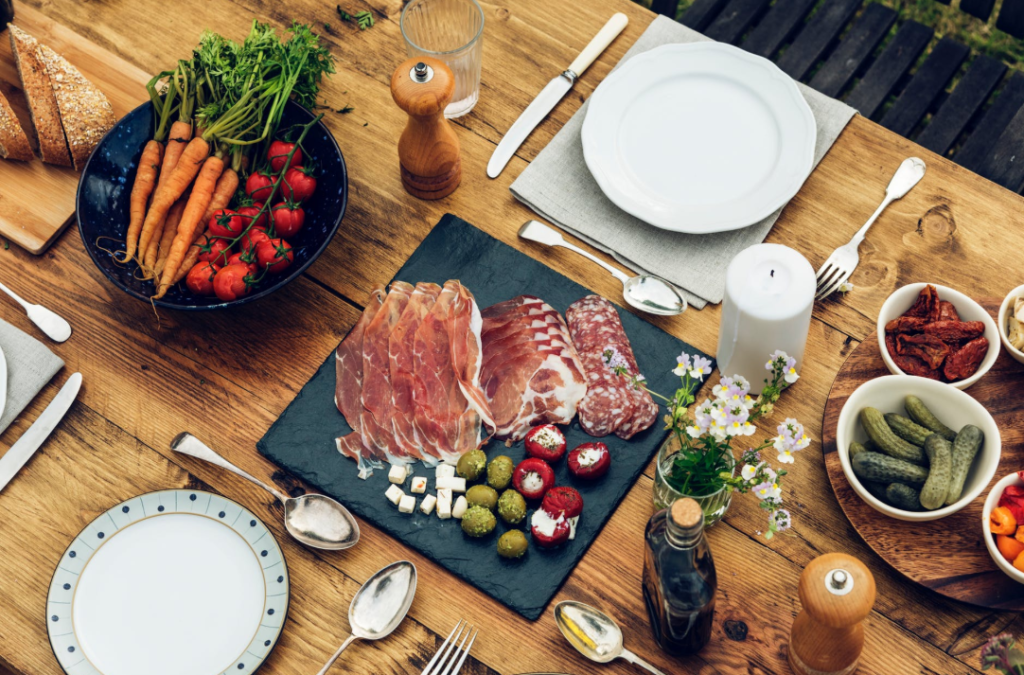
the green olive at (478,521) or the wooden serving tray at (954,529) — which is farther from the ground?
the wooden serving tray at (954,529)

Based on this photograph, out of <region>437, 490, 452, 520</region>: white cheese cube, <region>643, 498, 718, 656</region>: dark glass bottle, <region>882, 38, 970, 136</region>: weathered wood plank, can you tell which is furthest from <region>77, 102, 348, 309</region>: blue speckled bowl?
<region>882, 38, 970, 136</region>: weathered wood plank

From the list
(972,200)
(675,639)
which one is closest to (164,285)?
A: (675,639)

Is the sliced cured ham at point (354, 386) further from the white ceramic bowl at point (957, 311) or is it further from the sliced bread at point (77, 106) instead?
the white ceramic bowl at point (957, 311)

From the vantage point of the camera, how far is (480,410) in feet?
5.17

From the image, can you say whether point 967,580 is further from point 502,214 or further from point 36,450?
point 36,450

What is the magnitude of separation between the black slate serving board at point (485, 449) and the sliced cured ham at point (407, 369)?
36 millimetres

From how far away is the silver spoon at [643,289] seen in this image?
1.67 meters

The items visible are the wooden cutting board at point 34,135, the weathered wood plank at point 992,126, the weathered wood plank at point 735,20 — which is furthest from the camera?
the weathered wood plank at point 735,20

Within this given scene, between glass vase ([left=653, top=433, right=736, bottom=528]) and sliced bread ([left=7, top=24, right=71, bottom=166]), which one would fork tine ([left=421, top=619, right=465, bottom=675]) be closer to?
glass vase ([left=653, top=433, right=736, bottom=528])

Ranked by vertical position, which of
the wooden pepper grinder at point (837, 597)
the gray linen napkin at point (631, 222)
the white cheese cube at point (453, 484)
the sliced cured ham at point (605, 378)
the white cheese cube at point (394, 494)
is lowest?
the white cheese cube at point (394, 494)

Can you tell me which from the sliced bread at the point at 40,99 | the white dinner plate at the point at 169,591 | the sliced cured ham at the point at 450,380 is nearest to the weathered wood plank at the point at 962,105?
the sliced cured ham at the point at 450,380

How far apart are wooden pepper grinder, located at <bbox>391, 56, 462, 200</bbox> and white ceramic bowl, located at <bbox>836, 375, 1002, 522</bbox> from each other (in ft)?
2.83

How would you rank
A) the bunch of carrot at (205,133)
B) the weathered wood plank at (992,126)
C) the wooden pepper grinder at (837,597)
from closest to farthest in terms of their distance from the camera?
the wooden pepper grinder at (837,597) < the bunch of carrot at (205,133) < the weathered wood plank at (992,126)

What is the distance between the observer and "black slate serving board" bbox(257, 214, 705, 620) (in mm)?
1463
